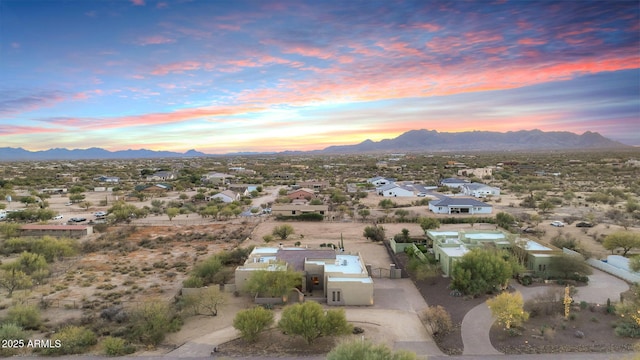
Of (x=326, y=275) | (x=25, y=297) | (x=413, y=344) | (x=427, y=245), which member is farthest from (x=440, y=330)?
(x=25, y=297)

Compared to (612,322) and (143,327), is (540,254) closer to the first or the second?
(612,322)

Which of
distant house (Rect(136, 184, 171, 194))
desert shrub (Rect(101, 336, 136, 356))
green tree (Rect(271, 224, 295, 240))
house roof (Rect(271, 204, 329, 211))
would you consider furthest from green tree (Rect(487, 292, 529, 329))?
distant house (Rect(136, 184, 171, 194))

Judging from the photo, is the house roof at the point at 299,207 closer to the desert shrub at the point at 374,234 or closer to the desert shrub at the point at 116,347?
the desert shrub at the point at 374,234

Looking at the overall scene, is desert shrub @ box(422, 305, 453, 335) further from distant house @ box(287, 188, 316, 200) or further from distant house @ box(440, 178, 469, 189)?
distant house @ box(440, 178, 469, 189)

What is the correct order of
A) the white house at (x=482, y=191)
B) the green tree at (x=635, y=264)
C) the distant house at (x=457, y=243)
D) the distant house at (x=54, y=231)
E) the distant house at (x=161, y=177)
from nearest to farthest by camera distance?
the green tree at (x=635, y=264)
the distant house at (x=457, y=243)
the distant house at (x=54, y=231)
the white house at (x=482, y=191)
the distant house at (x=161, y=177)

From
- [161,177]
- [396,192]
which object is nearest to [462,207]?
[396,192]

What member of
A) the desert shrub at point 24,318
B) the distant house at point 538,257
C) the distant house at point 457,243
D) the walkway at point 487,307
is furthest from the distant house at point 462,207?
the desert shrub at point 24,318

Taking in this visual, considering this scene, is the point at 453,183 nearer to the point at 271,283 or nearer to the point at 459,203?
the point at 459,203
